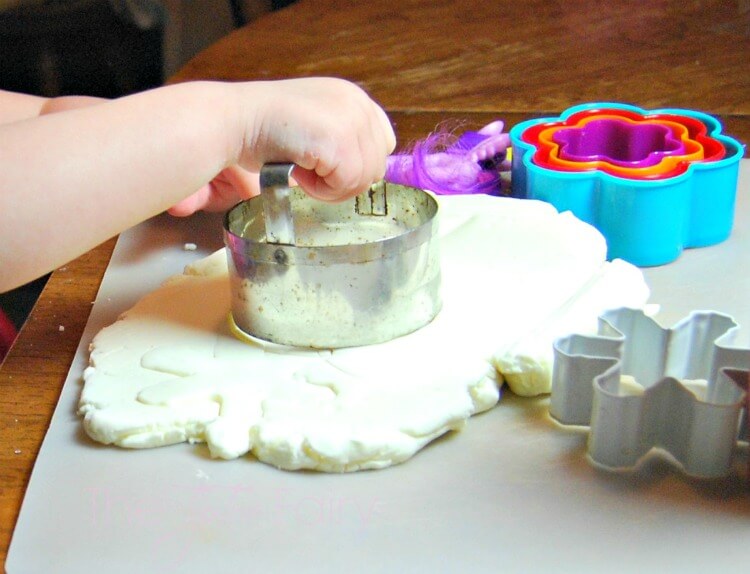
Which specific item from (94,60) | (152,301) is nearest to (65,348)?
(152,301)

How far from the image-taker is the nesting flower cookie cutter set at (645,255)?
0.55 meters

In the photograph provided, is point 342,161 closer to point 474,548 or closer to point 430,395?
point 430,395

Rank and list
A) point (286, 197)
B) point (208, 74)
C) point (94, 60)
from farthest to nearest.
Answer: point (94, 60)
point (208, 74)
point (286, 197)

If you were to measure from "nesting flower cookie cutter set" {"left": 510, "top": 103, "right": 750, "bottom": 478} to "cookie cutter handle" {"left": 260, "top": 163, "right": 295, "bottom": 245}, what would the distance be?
0.64ft

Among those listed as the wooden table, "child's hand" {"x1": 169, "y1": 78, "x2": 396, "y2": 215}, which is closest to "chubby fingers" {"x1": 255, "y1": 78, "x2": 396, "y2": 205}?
"child's hand" {"x1": 169, "y1": 78, "x2": 396, "y2": 215}

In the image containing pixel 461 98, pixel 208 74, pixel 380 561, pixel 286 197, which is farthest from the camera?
pixel 208 74

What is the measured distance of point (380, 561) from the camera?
0.50 meters

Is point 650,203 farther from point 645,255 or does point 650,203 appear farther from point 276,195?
point 276,195

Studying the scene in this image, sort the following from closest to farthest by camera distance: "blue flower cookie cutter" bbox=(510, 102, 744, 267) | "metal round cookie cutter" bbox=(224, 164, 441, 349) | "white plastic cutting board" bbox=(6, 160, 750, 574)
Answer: "white plastic cutting board" bbox=(6, 160, 750, 574) < "metal round cookie cutter" bbox=(224, 164, 441, 349) < "blue flower cookie cutter" bbox=(510, 102, 744, 267)

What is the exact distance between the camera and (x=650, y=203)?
31.0 inches

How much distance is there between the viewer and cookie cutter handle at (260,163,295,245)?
64cm

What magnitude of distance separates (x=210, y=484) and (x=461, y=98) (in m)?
0.73

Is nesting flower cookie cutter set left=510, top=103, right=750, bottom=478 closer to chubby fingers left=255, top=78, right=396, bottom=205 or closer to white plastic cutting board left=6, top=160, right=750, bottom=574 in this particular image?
white plastic cutting board left=6, top=160, right=750, bottom=574

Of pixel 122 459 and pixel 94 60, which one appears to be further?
pixel 94 60
